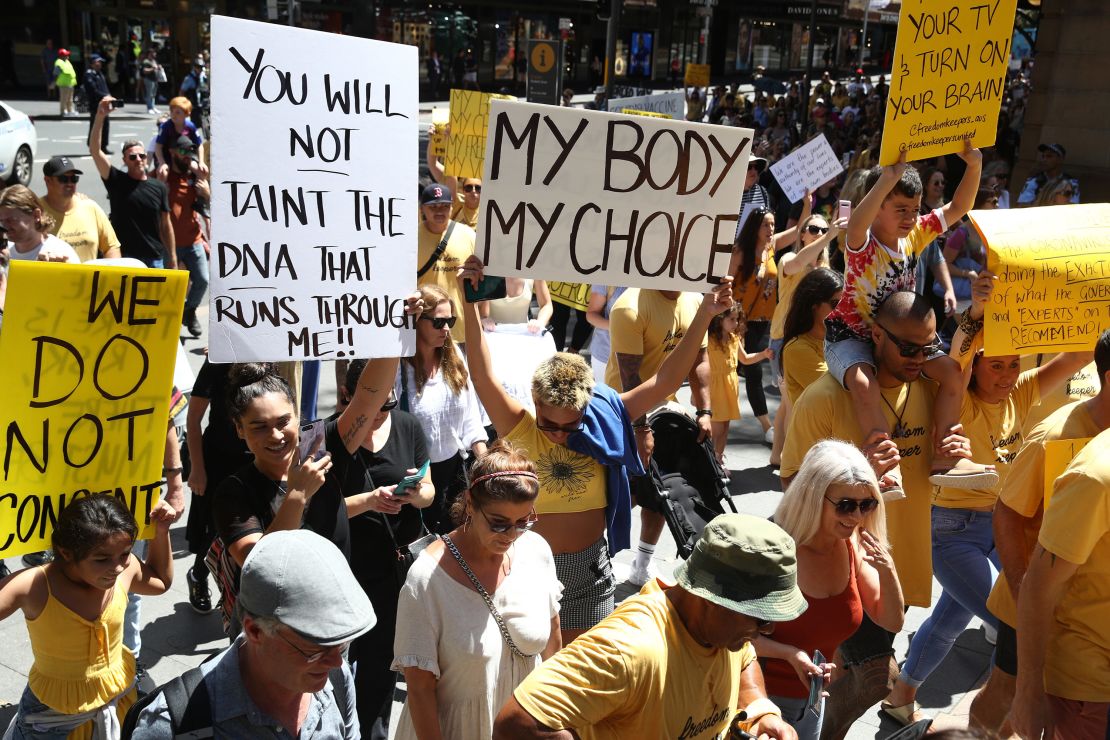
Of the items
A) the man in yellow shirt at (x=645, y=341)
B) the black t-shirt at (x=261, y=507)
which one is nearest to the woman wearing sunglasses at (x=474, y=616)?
the black t-shirt at (x=261, y=507)

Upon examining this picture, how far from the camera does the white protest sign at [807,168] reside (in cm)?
934

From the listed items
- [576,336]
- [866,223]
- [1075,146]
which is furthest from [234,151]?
[1075,146]

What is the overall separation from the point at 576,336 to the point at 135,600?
529 centimetres

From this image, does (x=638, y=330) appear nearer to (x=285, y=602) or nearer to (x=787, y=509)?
(x=787, y=509)

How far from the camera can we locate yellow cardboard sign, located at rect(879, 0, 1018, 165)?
4.80 metres

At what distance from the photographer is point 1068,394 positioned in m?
5.13

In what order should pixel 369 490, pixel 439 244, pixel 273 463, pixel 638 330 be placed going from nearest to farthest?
pixel 273 463 < pixel 369 490 < pixel 638 330 < pixel 439 244

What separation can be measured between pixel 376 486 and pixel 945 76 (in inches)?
124

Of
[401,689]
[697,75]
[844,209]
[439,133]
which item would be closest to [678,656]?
[401,689]

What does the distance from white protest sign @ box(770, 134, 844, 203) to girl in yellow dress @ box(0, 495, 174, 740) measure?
716 centimetres

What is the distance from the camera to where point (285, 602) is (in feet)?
7.64

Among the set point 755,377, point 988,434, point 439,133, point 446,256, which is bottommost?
point 755,377

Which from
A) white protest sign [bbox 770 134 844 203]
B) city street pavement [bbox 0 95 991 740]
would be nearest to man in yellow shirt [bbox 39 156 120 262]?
city street pavement [bbox 0 95 991 740]

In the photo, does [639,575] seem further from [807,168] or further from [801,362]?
[807,168]
